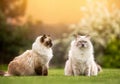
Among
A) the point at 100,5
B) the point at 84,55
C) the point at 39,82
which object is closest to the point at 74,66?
the point at 84,55

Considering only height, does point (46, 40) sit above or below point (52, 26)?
below

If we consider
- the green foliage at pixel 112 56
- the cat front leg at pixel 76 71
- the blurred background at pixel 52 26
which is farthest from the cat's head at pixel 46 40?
the green foliage at pixel 112 56

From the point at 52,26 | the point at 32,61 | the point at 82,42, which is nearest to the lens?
the point at 82,42

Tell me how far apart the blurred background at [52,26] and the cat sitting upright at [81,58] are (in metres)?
0.86

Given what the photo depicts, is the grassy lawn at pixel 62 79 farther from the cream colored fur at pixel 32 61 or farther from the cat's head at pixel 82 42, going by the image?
the cat's head at pixel 82 42

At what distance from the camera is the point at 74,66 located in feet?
20.9

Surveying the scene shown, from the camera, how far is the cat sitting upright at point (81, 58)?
20.8 feet

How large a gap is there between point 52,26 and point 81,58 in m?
1.06

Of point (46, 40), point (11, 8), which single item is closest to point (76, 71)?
point (46, 40)

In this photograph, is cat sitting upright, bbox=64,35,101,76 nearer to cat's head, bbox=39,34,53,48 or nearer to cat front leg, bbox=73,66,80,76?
cat front leg, bbox=73,66,80,76

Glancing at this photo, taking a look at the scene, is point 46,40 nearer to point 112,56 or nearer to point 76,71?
point 76,71

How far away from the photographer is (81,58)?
20.9 ft

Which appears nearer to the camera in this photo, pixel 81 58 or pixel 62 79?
pixel 62 79

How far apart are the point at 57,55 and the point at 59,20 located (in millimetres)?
490
